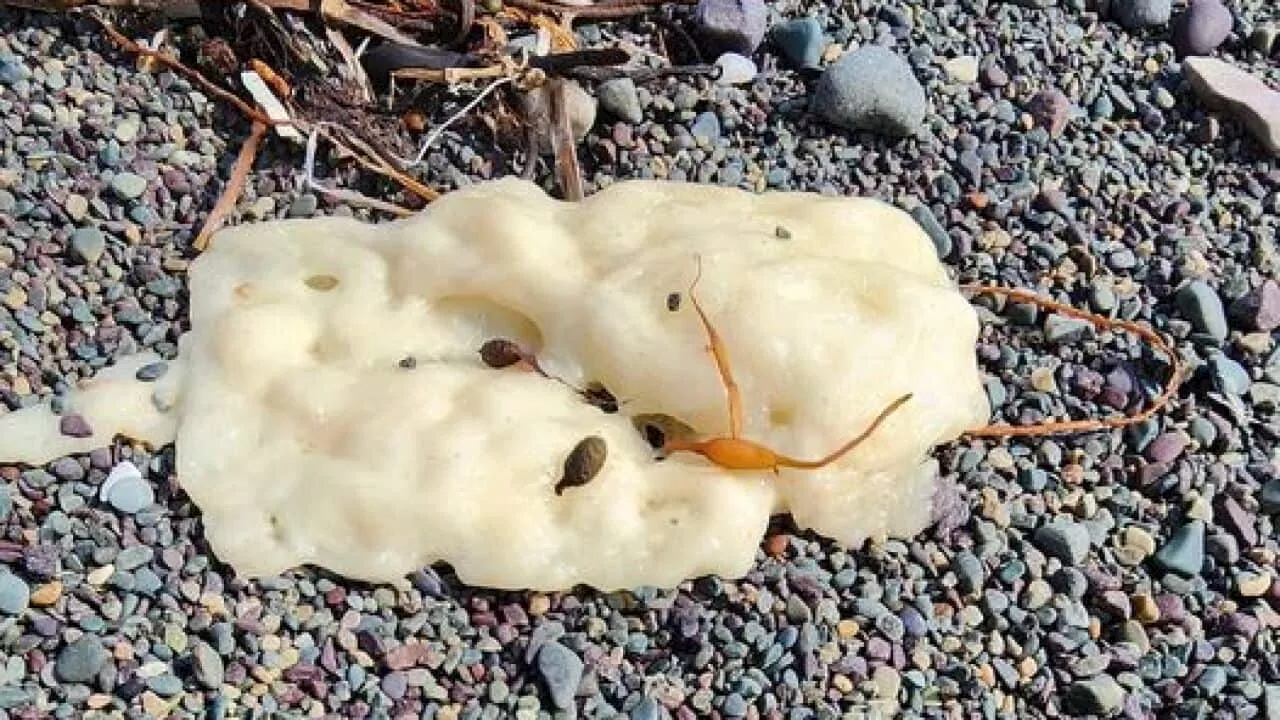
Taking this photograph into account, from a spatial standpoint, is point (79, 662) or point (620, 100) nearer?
point (79, 662)

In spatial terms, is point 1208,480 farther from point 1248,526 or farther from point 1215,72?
point 1215,72

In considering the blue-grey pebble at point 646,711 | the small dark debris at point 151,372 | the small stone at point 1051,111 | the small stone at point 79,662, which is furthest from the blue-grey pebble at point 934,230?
the small stone at point 79,662

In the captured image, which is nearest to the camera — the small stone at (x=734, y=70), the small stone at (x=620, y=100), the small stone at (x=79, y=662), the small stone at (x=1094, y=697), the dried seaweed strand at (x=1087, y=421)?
the small stone at (x=79, y=662)

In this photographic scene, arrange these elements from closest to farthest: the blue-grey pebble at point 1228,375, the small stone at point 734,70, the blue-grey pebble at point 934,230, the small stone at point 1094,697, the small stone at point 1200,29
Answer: the small stone at point 1094,697 < the blue-grey pebble at point 1228,375 < the blue-grey pebble at point 934,230 < the small stone at point 734,70 < the small stone at point 1200,29

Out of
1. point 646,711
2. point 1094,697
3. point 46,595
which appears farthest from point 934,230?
point 46,595

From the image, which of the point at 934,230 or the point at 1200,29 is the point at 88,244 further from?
the point at 1200,29

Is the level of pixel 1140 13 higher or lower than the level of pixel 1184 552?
higher

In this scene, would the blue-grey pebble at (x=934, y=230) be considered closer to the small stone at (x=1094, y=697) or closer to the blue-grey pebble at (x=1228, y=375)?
the blue-grey pebble at (x=1228, y=375)
